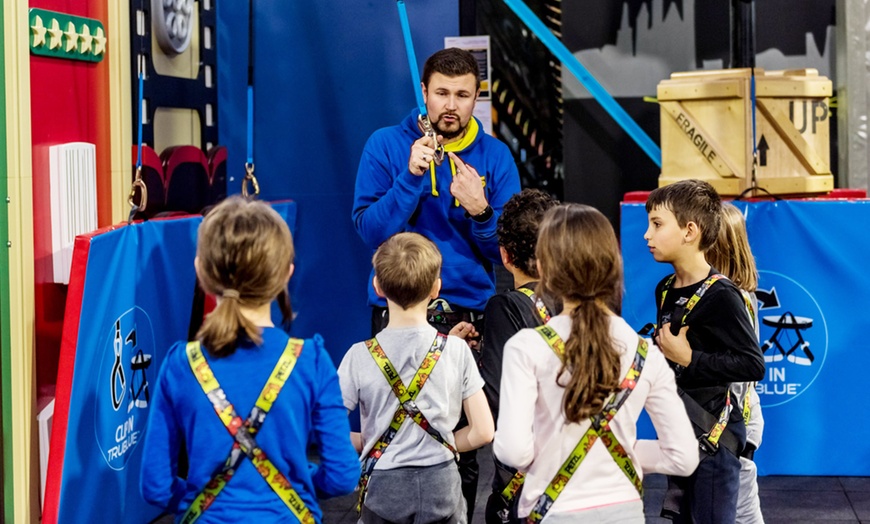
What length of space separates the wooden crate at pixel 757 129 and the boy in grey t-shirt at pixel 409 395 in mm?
2084

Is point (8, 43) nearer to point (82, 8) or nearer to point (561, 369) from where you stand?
point (82, 8)

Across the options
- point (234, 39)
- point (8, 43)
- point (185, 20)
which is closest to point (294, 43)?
point (234, 39)

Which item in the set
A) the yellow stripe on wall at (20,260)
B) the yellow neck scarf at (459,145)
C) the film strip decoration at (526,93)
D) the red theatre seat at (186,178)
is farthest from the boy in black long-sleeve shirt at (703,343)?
the film strip decoration at (526,93)

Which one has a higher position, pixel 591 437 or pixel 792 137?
pixel 792 137

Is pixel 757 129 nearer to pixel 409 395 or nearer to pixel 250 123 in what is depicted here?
pixel 250 123

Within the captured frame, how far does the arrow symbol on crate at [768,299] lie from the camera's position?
172 inches

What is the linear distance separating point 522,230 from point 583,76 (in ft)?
7.84

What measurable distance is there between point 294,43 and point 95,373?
196 cm

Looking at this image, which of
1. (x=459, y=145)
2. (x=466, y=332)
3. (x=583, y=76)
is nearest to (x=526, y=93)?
(x=583, y=76)

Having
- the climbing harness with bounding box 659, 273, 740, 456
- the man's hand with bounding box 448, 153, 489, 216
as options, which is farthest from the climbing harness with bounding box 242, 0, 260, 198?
the climbing harness with bounding box 659, 273, 740, 456

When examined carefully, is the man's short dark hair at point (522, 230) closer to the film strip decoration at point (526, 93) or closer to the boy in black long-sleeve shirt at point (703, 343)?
the boy in black long-sleeve shirt at point (703, 343)

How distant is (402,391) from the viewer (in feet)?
8.66

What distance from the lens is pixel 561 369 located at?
2205 mm

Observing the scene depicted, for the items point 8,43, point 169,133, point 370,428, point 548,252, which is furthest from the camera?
point 169,133
